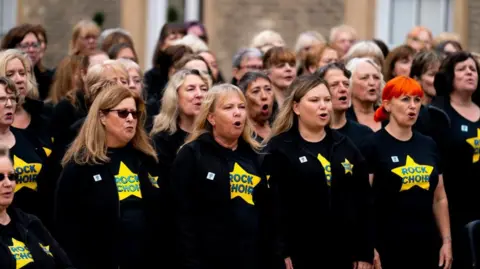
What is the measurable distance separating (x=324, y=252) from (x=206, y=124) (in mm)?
1259

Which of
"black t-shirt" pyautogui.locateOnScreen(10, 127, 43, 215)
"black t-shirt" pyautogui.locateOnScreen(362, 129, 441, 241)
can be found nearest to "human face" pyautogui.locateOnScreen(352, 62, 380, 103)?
"black t-shirt" pyautogui.locateOnScreen(362, 129, 441, 241)

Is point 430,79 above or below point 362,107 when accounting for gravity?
above

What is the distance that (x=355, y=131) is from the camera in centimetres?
1108

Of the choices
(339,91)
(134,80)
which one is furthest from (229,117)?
(134,80)

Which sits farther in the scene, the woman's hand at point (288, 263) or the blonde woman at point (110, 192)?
the woman's hand at point (288, 263)

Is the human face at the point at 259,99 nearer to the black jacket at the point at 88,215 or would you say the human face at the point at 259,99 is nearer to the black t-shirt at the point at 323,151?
the black t-shirt at the point at 323,151

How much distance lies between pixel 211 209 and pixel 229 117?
2.24ft

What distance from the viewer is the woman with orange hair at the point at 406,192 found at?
1057 cm

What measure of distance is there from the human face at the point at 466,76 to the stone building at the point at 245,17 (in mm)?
5970

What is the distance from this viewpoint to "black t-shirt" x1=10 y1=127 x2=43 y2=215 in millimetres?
10258

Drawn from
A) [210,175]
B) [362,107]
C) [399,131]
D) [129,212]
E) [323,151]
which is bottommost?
[129,212]

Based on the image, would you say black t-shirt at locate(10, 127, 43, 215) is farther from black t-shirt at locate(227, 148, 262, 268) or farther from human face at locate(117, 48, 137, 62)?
human face at locate(117, 48, 137, 62)

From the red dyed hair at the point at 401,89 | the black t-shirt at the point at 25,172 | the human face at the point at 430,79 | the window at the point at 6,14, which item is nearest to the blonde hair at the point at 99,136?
the black t-shirt at the point at 25,172

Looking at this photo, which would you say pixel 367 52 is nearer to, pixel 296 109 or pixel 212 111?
pixel 296 109
